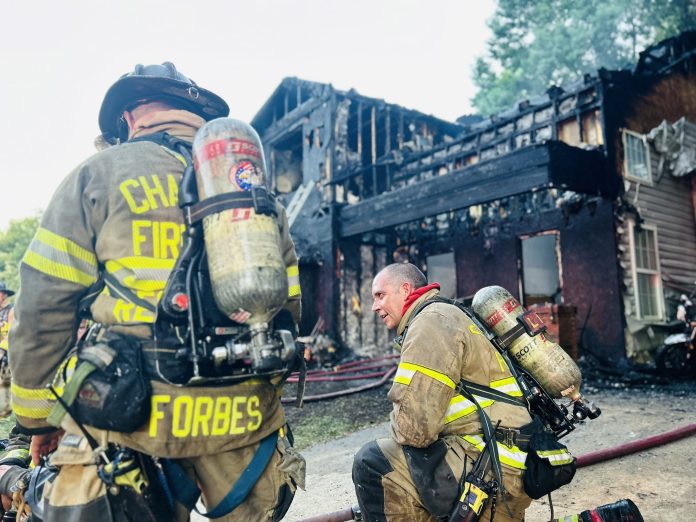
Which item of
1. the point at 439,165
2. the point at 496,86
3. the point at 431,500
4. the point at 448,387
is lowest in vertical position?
the point at 431,500

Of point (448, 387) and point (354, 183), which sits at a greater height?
point (354, 183)

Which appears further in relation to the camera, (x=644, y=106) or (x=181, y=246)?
(x=644, y=106)

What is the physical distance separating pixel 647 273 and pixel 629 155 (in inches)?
97.9

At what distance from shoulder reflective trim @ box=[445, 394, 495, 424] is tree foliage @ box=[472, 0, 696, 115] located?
103 feet

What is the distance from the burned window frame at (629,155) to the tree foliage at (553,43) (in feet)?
70.8

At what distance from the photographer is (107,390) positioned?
4.40 ft

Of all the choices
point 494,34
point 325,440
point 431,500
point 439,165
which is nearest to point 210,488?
point 431,500

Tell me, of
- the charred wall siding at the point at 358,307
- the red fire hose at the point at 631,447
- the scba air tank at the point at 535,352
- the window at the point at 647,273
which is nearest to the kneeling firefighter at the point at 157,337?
the scba air tank at the point at 535,352

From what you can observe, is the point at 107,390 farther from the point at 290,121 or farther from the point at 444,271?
the point at 290,121

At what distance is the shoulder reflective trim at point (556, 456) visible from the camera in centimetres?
208

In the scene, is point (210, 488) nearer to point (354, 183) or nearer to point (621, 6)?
point (354, 183)

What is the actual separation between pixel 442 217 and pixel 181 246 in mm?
11160

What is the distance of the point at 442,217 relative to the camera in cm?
1224

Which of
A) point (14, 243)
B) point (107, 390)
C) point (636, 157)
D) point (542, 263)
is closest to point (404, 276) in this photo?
point (107, 390)
